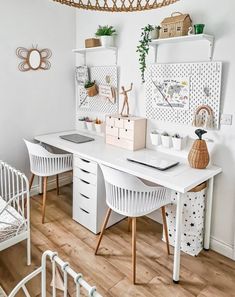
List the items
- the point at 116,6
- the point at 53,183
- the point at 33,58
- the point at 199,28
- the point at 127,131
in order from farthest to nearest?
the point at 53,183
the point at 33,58
the point at 127,131
the point at 199,28
the point at 116,6

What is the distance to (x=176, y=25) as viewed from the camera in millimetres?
2307

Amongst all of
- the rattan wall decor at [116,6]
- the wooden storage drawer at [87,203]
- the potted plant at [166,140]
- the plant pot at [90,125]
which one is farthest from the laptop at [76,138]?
the rattan wall decor at [116,6]

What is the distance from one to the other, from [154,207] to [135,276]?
1.73 ft

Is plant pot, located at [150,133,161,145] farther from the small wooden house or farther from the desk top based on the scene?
the small wooden house

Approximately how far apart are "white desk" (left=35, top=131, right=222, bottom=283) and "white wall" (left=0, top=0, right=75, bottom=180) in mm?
386

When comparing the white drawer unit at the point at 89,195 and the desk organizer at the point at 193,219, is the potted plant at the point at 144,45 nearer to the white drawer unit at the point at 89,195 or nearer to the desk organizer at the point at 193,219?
the white drawer unit at the point at 89,195

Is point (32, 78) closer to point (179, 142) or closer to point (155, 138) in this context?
point (155, 138)

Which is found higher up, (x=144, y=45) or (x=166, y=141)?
(x=144, y=45)

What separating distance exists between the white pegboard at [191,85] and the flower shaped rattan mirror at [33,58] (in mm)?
1284

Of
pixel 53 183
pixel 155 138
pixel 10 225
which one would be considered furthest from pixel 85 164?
pixel 53 183

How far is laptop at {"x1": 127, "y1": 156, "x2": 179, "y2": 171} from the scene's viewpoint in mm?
2275

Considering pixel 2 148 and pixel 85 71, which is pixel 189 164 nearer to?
pixel 85 71

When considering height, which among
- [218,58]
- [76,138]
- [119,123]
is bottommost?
[76,138]

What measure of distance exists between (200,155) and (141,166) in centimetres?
48
